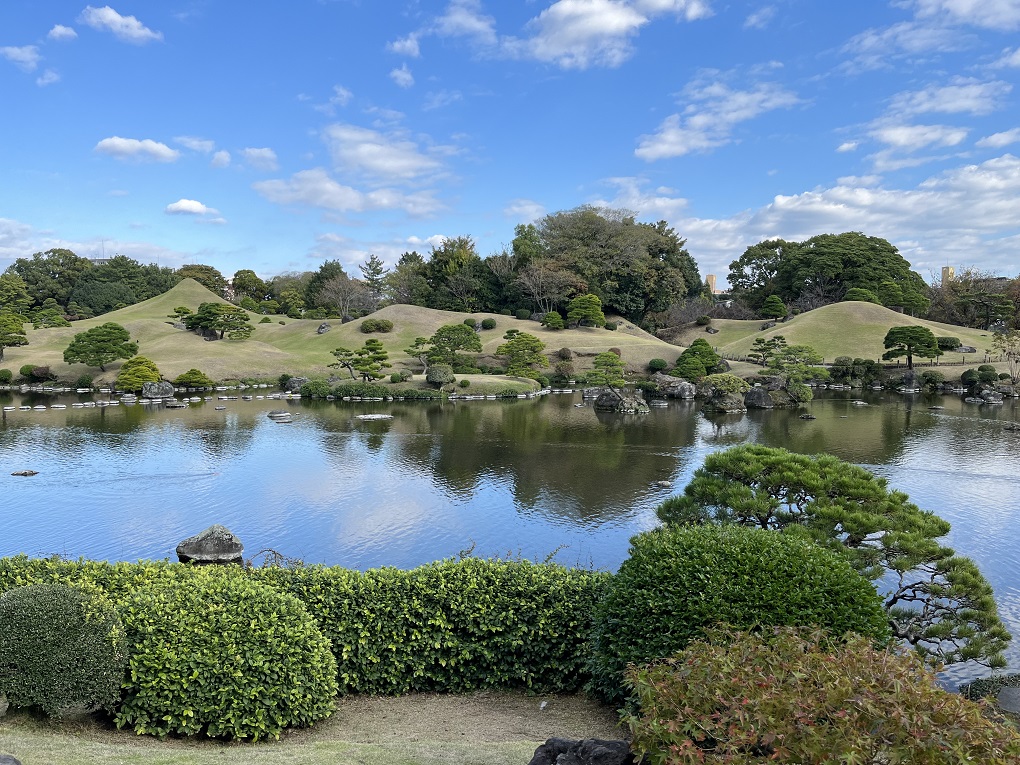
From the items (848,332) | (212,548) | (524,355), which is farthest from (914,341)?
(212,548)

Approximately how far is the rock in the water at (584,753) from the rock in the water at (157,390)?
141ft

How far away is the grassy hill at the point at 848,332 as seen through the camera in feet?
188

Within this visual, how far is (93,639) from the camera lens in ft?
20.8

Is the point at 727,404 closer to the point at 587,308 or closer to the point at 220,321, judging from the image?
the point at 587,308

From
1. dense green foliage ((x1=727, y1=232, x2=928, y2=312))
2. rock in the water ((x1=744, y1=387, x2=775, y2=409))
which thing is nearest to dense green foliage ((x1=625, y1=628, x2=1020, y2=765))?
rock in the water ((x1=744, y1=387, x2=775, y2=409))

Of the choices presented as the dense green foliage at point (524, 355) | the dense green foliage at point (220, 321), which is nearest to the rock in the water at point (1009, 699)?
the dense green foliage at point (524, 355)

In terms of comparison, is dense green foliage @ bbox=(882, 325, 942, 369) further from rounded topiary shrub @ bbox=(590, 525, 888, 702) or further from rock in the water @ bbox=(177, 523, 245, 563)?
rounded topiary shrub @ bbox=(590, 525, 888, 702)

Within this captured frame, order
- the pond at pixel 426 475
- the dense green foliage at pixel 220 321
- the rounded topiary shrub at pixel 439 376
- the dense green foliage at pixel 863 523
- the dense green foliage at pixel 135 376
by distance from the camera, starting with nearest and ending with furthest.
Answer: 1. the dense green foliage at pixel 863 523
2. the pond at pixel 426 475
3. the dense green foliage at pixel 135 376
4. the rounded topiary shrub at pixel 439 376
5. the dense green foliage at pixel 220 321

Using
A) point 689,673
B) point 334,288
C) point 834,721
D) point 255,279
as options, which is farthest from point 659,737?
point 255,279

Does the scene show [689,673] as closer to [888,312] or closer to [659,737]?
[659,737]

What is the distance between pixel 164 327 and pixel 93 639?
64040 millimetres

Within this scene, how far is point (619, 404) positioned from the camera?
3944cm

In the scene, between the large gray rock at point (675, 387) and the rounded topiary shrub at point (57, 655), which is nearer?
the rounded topiary shrub at point (57, 655)

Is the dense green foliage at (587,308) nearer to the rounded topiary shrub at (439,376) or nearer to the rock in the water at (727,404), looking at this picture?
the rounded topiary shrub at (439,376)
